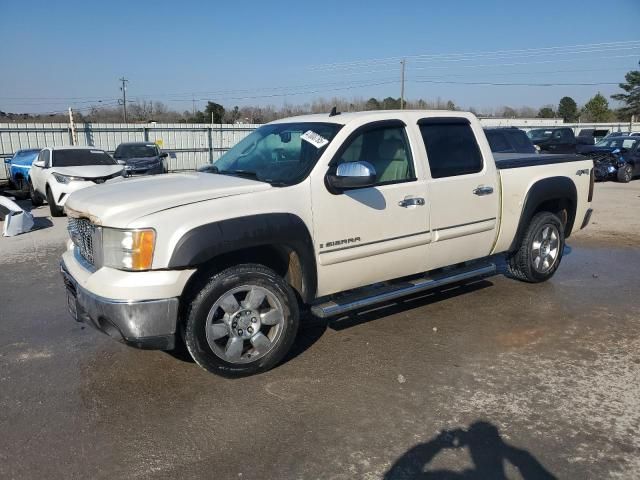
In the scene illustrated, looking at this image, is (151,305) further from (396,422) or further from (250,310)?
(396,422)

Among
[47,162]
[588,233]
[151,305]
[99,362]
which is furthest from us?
[47,162]

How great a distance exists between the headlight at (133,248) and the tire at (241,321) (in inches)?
17.2

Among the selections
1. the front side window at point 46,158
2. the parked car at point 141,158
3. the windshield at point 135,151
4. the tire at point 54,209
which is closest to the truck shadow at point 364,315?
the tire at point 54,209

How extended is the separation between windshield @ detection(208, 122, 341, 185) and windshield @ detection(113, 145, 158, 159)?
13446mm

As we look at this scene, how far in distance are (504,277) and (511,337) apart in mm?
2011

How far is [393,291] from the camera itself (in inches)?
179

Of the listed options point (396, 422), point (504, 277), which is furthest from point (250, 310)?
point (504, 277)

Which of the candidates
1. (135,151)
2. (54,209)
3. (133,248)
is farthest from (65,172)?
(133,248)

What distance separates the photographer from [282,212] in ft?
12.7

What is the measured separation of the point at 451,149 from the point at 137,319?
3.15 m

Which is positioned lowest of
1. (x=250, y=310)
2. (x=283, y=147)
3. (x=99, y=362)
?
(x=99, y=362)

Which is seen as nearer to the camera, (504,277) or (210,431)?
(210,431)

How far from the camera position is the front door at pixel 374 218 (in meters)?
4.11

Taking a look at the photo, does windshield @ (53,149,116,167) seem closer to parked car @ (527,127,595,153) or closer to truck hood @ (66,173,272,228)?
truck hood @ (66,173,272,228)
